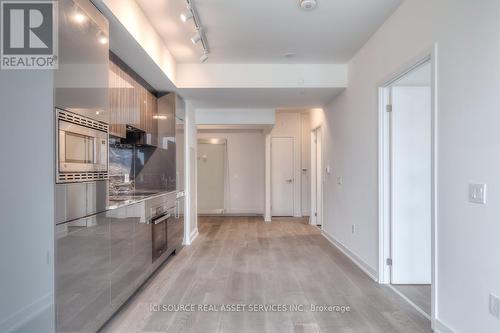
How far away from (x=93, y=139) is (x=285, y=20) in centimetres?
215

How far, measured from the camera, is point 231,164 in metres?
8.40

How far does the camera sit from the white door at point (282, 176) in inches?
317

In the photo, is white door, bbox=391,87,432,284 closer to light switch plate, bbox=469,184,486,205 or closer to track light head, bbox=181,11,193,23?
light switch plate, bbox=469,184,486,205

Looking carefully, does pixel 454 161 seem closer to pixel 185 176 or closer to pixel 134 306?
pixel 134 306

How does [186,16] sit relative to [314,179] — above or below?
above

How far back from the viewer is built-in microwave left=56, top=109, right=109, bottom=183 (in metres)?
1.72

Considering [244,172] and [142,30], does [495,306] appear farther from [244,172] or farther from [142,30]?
[244,172]

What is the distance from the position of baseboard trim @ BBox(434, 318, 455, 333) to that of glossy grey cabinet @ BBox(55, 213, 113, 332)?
95.3 inches

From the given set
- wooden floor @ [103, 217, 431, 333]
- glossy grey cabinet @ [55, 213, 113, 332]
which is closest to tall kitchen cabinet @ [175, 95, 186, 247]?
wooden floor @ [103, 217, 431, 333]

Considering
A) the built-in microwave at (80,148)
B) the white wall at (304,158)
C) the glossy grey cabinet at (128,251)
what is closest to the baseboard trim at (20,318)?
the built-in microwave at (80,148)

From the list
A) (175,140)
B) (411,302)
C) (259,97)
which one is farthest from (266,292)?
(259,97)

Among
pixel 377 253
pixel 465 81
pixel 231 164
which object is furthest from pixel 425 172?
pixel 231 164

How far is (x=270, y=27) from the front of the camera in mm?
3234

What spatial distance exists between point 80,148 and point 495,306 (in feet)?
8.53
